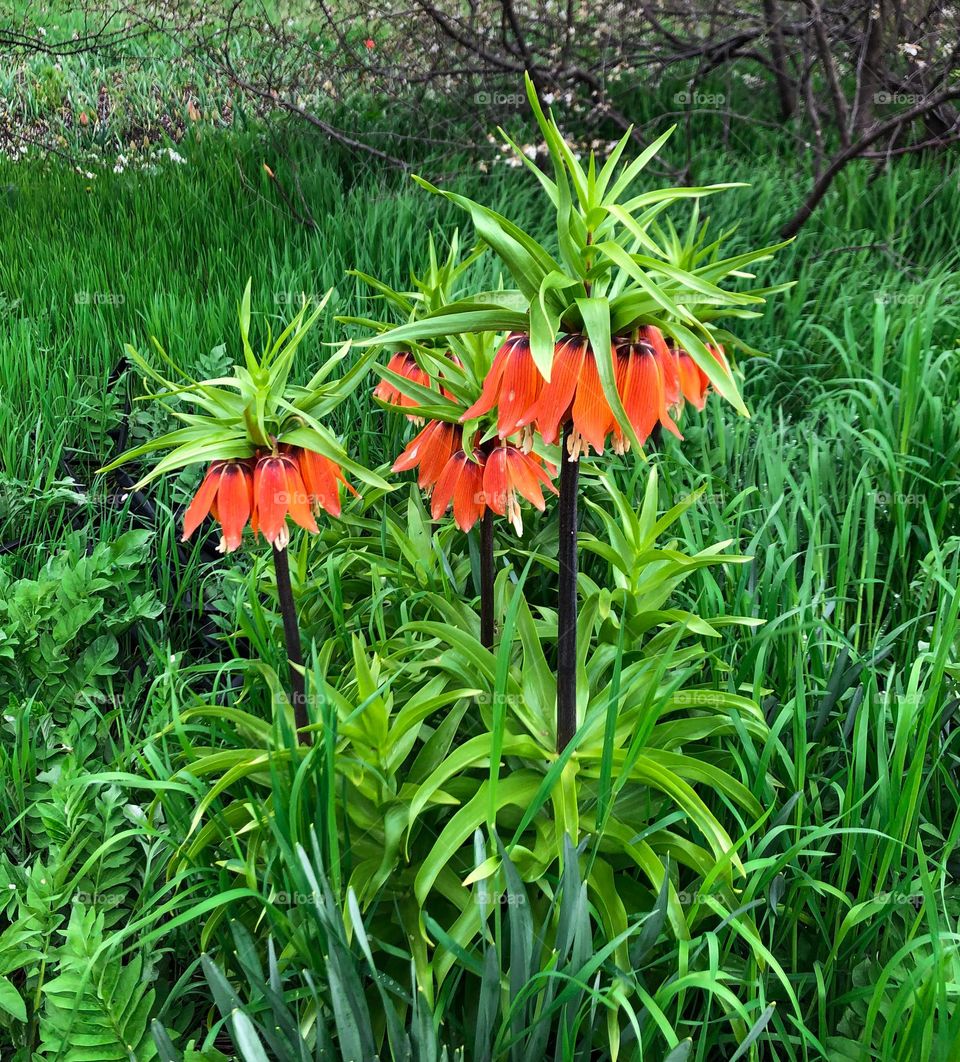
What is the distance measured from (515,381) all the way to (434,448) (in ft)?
1.48

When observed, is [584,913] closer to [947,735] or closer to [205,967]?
[205,967]

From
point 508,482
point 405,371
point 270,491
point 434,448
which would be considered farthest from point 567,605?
point 405,371

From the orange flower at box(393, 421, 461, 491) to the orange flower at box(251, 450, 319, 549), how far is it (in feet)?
0.91

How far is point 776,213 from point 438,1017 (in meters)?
4.48

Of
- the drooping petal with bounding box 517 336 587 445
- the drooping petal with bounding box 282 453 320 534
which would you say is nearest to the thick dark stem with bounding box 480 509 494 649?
the drooping petal with bounding box 282 453 320 534

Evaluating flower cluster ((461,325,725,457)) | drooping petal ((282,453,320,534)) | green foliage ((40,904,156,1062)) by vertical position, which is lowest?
green foliage ((40,904,156,1062))

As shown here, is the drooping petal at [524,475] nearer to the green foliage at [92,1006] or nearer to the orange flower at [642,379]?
the orange flower at [642,379]

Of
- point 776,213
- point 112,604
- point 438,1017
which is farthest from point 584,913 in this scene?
point 776,213

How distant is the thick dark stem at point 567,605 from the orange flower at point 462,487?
→ 0.19 metres

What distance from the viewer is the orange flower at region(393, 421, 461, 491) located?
68.6 inches

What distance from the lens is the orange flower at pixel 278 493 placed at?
4.81 ft

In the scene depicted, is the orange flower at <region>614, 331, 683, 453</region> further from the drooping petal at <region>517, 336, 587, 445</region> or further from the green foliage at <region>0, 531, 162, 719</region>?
the green foliage at <region>0, 531, 162, 719</region>

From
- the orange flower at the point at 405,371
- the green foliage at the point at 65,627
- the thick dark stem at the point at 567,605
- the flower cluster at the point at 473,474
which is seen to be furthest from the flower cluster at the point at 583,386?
the green foliage at the point at 65,627

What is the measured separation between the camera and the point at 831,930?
182 centimetres
